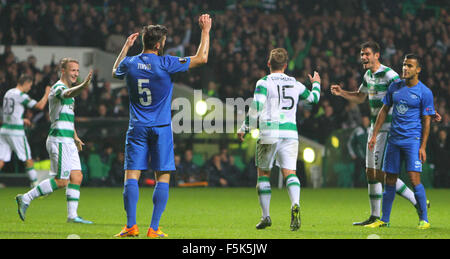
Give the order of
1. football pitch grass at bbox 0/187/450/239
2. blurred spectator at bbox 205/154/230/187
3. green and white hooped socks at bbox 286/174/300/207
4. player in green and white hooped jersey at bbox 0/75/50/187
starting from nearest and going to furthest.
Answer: football pitch grass at bbox 0/187/450/239 < green and white hooped socks at bbox 286/174/300/207 < player in green and white hooped jersey at bbox 0/75/50/187 < blurred spectator at bbox 205/154/230/187

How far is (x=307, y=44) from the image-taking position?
23.1 metres

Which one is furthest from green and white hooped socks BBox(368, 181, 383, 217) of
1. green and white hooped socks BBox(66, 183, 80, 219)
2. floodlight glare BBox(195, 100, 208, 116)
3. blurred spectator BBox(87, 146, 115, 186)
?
blurred spectator BBox(87, 146, 115, 186)

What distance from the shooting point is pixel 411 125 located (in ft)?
29.2

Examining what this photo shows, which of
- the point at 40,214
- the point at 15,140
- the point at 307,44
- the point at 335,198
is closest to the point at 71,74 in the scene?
the point at 40,214

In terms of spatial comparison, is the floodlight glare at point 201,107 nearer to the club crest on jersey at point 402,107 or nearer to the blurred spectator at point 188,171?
the blurred spectator at point 188,171

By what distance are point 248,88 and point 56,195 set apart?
683 centimetres

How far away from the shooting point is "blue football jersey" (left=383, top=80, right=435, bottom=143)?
8.86 metres

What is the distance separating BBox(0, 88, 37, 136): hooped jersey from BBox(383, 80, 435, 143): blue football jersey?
309 inches

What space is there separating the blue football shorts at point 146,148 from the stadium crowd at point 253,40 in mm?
10757

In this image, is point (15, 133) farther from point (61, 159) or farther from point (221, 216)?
point (221, 216)

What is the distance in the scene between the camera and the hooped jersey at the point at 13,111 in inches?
568

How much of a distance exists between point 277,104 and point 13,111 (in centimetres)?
777

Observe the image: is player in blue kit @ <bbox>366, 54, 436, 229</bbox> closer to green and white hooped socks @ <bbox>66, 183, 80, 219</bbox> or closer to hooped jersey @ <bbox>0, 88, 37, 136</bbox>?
green and white hooped socks @ <bbox>66, 183, 80, 219</bbox>

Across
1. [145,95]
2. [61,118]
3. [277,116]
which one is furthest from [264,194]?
[61,118]
